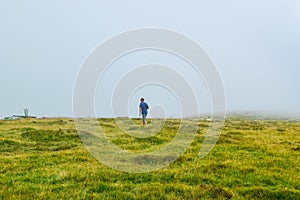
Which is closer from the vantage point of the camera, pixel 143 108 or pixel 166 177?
pixel 166 177

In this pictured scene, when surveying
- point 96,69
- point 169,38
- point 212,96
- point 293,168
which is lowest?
point 293,168

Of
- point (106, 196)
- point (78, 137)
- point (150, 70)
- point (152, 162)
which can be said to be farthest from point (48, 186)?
point (78, 137)

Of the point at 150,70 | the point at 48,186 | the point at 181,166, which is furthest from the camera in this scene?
the point at 150,70

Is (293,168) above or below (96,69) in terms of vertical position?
below

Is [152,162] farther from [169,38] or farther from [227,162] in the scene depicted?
[169,38]

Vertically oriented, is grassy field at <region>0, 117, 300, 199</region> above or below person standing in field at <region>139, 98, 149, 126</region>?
below

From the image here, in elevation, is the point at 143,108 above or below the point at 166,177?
above

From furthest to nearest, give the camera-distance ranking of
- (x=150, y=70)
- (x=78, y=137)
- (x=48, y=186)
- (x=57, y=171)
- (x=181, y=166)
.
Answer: (x=78, y=137) < (x=150, y=70) < (x=181, y=166) < (x=57, y=171) < (x=48, y=186)

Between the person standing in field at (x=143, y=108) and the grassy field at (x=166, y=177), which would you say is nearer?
the grassy field at (x=166, y=177)

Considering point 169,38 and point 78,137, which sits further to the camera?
point 78,137

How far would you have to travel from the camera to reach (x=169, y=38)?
53.1 ft

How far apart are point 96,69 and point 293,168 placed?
9.66 metres

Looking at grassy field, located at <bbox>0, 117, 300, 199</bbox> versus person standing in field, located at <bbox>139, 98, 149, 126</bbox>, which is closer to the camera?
grassy field, located at <bbox>0, 117, 300, 199</bbox>

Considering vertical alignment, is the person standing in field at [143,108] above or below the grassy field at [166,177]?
above
